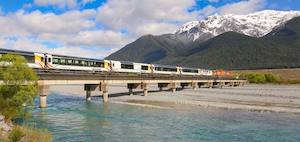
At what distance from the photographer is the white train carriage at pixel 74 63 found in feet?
184

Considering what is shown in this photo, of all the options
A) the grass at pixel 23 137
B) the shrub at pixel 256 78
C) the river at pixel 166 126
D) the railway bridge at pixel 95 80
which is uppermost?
the shrub at pixel 256 78

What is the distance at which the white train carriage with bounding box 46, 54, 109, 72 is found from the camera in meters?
56.2

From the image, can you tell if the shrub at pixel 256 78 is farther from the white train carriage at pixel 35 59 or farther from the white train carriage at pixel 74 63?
the white train carriage at pixel 35 59

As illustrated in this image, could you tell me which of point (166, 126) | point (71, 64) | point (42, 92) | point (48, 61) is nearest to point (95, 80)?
point (71, 64)

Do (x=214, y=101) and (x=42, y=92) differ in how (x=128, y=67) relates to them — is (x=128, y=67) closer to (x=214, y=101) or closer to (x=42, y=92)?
(x=214, y=101)

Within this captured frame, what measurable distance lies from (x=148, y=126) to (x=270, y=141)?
1219 cm

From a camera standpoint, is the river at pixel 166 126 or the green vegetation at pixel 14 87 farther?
the green vegetation at pixel 14 87

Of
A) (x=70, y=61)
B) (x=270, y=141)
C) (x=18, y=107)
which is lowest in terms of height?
(x=270, y=141)

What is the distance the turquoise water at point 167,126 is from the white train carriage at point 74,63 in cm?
1228

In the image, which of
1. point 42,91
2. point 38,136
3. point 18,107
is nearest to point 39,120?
point 18,107

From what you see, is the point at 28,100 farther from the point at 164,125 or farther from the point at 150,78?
the point at 150,78

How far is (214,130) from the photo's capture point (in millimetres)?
Result: 33875

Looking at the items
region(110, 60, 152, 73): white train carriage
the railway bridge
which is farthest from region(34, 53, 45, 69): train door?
region(110, 60, 152, 73): white train carriage

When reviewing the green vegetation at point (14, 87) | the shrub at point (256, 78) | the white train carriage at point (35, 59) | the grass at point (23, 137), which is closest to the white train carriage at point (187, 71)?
the shrub at point (256, 78)
